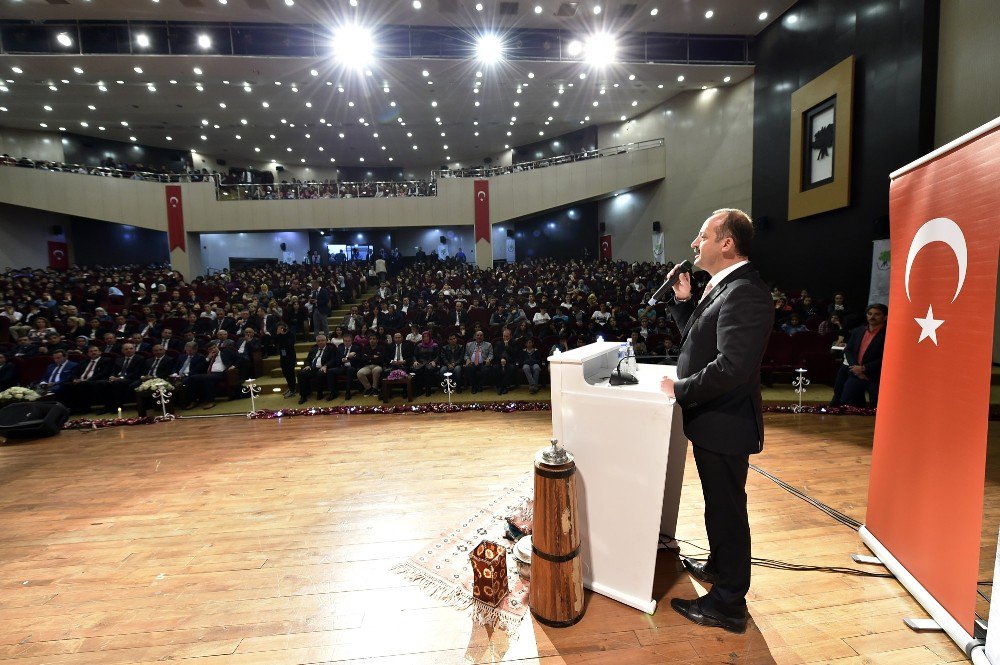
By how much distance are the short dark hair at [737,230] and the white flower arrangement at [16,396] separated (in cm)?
750

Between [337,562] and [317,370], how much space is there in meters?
4.40

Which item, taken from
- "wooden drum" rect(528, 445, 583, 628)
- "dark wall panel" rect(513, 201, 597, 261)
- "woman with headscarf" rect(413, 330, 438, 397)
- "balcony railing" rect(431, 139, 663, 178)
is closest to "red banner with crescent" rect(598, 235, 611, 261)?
"dark wall panel" rect(513, 201, 597, 261)

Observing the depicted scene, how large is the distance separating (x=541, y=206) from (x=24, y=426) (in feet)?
45.8

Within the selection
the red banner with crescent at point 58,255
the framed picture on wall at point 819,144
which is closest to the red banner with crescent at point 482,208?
the framed picture on wall at point 819,144

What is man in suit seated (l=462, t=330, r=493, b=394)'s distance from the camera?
607 cm

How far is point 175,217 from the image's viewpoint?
15.4 m

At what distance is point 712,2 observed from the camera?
9.07m

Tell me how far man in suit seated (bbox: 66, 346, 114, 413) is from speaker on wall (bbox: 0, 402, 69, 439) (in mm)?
1268

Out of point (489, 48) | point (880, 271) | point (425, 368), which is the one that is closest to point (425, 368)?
point (425, 368)

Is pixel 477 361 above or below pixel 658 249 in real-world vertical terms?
below

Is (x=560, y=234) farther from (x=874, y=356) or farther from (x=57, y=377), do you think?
(x=57, y=377)

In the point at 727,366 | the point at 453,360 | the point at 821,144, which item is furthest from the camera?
the point at 821,144

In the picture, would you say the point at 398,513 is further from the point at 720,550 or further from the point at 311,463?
the point at 720,550

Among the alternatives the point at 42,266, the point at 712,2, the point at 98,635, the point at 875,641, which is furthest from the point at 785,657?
the point at 42,266
